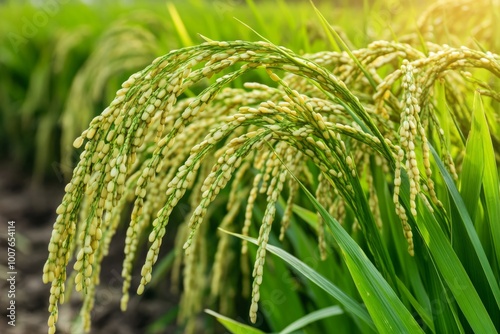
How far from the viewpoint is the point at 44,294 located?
3842 millimetres

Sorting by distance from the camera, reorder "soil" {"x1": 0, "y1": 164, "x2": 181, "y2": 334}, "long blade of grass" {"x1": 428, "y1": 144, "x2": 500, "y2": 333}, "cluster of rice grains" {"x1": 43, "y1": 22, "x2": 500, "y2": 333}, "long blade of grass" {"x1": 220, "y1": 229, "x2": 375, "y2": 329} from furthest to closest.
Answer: "soil" {"x1": 0, "y1": 164, "x2": 181, "y2": 334}, "long blade of grass" {"x1": 220, "y1": 229, "x2": 375, "y2": 329}, "long blade of grass" {"x1": 428, "y1": 144, "x2": 500, "y2": 333}, "cluster of rice grains" {"x1": 43, "y1": 22, "x2": 500, "y2": 333}

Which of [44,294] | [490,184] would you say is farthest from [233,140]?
[44,294]

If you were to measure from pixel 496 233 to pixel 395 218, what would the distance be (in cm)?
34

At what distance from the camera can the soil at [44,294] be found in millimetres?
3475

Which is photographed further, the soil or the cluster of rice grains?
the soil

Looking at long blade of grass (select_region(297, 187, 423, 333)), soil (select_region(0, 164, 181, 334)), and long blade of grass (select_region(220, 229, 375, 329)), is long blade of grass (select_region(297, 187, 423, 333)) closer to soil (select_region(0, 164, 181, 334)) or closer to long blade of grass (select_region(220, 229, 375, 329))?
long blade of grass (select_region(220, 229, 375, 329))

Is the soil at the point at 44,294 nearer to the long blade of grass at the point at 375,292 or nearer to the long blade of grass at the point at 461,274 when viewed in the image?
the long blade of grass at the point at 375,292

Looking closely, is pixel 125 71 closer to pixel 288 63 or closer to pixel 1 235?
pixel 1 235

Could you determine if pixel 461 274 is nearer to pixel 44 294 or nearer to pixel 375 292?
pixel 375 292

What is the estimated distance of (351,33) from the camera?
4.00 metres

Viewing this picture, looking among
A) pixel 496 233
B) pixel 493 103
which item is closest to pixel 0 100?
pixel 493 103

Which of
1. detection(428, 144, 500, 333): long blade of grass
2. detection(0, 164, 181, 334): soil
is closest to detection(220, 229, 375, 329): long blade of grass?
detection(428, 144, 500, 333): long blade of grass

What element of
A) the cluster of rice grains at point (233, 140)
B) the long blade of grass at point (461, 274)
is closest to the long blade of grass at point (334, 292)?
the cluster of rice grains at point (233, 140)

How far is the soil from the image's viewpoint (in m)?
3.47
